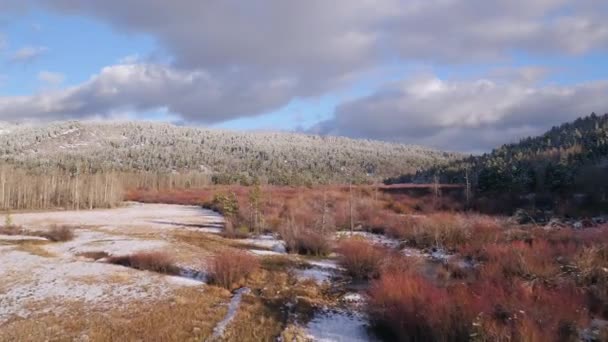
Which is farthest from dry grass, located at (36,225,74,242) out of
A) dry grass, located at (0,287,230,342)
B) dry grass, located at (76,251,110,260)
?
dry grass, located at (0,287,230,342)

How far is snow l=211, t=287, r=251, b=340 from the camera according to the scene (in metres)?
11.6

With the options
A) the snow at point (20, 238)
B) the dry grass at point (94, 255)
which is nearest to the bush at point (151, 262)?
the dry grass at point (94, 255)

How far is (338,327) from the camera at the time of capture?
1198cm

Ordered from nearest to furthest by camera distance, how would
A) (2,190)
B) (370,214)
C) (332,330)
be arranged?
(332,330) < (370,214) < (2,190)

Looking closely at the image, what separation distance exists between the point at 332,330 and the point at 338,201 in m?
36.5

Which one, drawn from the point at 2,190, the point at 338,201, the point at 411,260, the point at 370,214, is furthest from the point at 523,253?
the point at 2,190

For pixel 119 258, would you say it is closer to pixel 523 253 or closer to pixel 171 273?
pixel 171 273

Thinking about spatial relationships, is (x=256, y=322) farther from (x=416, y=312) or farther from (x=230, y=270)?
(x=230, y=270)

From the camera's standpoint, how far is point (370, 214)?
39.0m

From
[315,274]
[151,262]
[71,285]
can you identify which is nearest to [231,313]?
[315,274]

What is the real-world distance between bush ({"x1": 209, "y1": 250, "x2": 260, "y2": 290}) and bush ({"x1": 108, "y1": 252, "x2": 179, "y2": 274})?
7.24 ft

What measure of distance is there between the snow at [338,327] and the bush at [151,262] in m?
8.52

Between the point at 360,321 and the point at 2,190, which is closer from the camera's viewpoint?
the point at 360,321

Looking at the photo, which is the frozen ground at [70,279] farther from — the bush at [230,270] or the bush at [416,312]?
the bush at [416,312]
